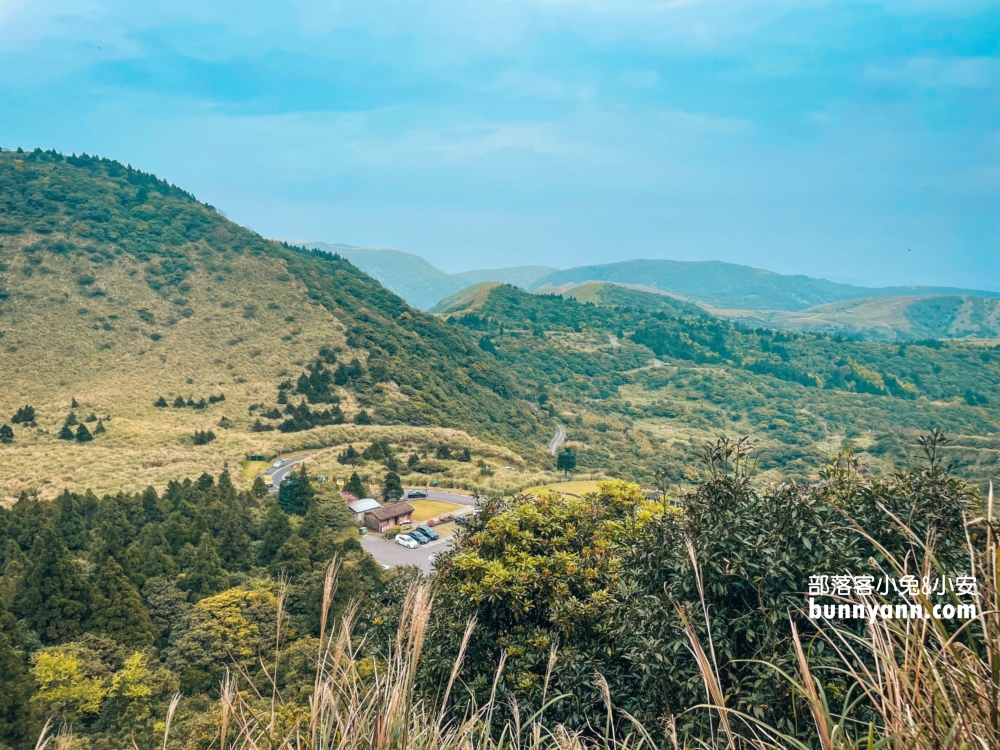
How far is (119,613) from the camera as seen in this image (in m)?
19.1

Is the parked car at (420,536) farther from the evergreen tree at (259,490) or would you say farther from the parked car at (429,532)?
the evergreen tree at (259,490)

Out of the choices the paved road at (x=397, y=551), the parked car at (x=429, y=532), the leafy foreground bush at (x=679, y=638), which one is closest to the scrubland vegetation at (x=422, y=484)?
the leafy foreground bush at (x=679, y=638)

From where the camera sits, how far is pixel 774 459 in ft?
236

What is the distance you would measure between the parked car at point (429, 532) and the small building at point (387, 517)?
5.31ft

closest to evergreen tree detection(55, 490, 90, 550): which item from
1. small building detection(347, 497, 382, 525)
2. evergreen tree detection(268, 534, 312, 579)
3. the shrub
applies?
evergreen tree detection(268, 534, 312, 579)

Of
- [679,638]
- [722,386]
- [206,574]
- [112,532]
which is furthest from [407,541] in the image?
[722,386]

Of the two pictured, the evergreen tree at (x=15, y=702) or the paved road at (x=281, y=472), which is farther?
the paved road at (x=281, y=472)

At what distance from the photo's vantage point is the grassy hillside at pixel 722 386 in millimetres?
74562

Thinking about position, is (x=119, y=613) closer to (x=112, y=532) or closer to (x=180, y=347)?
(x=112, y=532)

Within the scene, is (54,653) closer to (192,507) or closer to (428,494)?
(192,507)

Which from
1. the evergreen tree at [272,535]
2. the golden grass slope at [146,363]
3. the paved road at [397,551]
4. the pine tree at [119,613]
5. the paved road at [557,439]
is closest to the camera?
the pine tree at [119,613]

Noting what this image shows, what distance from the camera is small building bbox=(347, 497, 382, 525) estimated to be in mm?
32500

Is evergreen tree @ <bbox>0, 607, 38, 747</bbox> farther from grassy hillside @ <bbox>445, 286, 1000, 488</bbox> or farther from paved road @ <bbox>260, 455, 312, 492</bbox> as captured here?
grassy hillside @ <bbox>445, 286, 1000, 488</bbox>

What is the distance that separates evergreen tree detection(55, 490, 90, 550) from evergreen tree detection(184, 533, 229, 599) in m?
5.49
